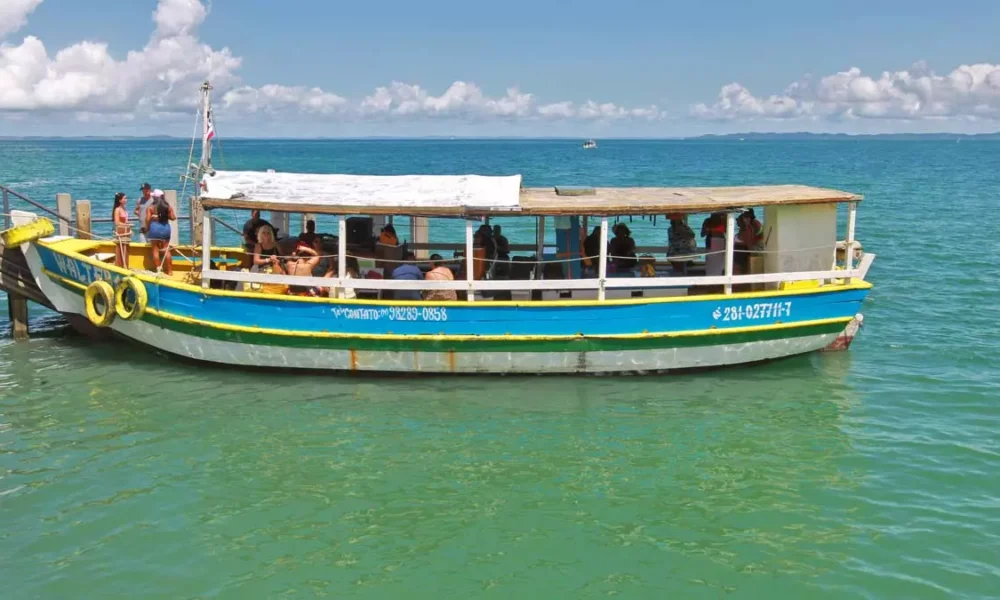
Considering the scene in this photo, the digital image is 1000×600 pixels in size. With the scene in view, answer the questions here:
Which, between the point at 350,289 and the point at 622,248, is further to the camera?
the point at 622,248

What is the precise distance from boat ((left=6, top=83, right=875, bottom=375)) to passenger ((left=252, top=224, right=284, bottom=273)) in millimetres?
359

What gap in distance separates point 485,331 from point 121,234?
6628 mm

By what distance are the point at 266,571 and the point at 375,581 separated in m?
1.04

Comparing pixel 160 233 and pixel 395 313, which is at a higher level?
pixel 160 233

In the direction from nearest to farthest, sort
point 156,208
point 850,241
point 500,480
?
point 500,480
point 850,241
point 156,208

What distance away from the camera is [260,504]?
9.90 meters

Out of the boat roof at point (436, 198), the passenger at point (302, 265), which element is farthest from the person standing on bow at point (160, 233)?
the passenger at point (302, 265)

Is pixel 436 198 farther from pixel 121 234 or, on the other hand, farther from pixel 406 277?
pixel 121 234

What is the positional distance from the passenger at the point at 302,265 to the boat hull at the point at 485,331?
28.7 inches

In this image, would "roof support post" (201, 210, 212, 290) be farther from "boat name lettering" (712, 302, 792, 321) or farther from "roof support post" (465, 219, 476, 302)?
"boat name lettering" (712, 302, 792, 321)

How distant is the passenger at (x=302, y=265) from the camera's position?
13.8 metres

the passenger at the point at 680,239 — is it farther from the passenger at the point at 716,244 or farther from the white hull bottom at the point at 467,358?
the white hull bottom at the point at 467,358

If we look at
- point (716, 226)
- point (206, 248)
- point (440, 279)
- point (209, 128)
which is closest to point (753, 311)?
point (716, 226)

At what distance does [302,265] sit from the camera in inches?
546
